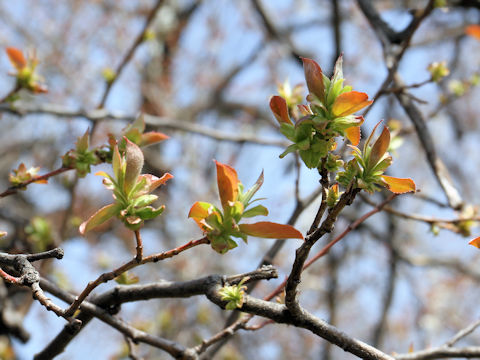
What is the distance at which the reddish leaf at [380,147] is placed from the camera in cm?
70

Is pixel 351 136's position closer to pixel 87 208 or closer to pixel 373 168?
pixel 373 168

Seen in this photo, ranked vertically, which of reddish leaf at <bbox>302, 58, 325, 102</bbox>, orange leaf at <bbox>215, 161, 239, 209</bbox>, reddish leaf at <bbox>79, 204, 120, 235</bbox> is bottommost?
reddish leaf at <bbox>79, 204, 120, 235</bbox>

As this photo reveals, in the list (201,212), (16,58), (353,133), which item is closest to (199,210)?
(201,212)

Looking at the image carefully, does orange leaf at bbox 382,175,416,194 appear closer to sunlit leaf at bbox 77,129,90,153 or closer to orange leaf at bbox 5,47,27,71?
sunlit leaf at bbox 77,129,90,153

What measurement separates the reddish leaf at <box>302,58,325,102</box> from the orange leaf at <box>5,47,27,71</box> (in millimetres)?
1101

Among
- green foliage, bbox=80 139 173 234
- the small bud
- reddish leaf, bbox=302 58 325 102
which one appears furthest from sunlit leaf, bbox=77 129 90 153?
the small bud

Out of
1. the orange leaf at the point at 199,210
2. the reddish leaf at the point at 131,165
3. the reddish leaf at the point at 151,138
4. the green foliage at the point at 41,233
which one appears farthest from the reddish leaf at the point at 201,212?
the green foliage at the point at 41,233

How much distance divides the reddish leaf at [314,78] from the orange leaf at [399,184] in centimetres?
17

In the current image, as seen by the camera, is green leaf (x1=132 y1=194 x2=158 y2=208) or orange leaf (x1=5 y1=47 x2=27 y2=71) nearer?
green leaf (x1=132 y1=194 x2=158 y2=208)

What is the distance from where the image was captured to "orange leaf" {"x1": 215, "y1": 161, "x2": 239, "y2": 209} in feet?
2.47

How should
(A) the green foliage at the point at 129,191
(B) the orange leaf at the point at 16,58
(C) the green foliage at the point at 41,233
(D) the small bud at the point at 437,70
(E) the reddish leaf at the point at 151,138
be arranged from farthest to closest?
(C) the green foliage at the point at 41,233 → (D) the small bud at the point at 437,70 → (B) the orange leaf at the point at 16,58 → (E) the reddish leaf at the point at 151,138 → (A) the green foliage at the point at 129,191

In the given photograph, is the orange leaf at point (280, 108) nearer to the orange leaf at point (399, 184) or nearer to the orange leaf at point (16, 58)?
the orange leaf at point (399, 184)

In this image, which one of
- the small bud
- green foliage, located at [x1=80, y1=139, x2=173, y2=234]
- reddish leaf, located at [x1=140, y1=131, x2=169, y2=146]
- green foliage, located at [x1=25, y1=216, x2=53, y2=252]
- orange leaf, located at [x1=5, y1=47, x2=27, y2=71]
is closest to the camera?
green foliage, located at [x1=80, y1=139, x2=173, y2=234]

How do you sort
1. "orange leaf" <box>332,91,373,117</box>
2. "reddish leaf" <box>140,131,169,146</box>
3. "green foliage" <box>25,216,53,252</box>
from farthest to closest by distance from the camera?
"green foliage" <box>25,216,53,252</box>, "reddish leaf" <box>140,131,169,146</box>, "orange leaf" <box>332,91,373,117</box>
